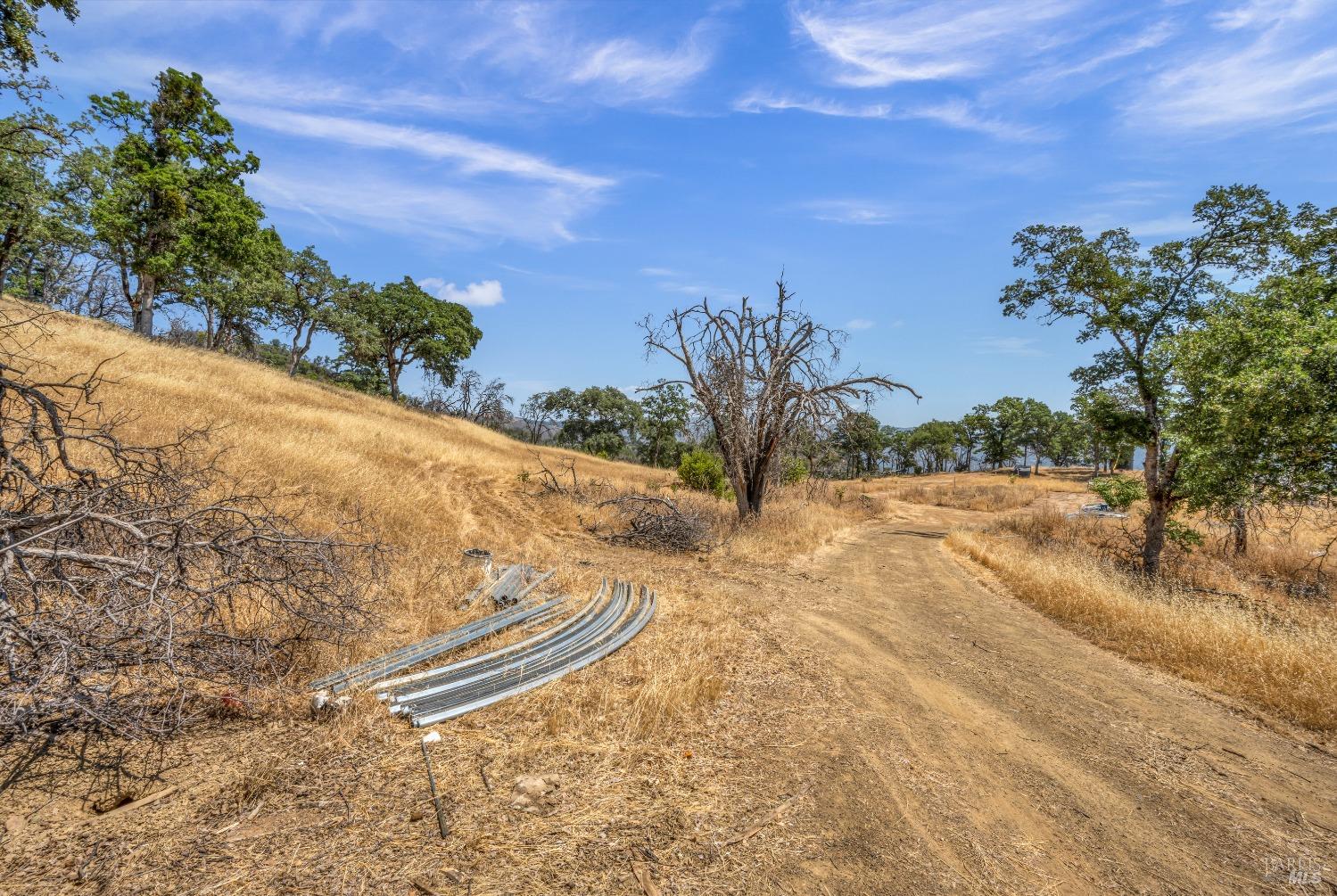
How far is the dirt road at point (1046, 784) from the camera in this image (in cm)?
300

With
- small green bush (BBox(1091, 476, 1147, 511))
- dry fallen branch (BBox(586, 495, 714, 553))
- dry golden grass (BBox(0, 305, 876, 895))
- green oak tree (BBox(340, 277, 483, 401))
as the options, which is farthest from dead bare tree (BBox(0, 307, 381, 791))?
green oak tree (BBox(340, 277, 483, 401))

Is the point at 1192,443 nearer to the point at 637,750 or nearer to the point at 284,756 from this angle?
the point at 637,750

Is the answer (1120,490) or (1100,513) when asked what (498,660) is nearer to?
(1120,490)

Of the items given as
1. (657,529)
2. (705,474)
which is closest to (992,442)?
(705,474)

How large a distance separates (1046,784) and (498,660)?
15.2 ft

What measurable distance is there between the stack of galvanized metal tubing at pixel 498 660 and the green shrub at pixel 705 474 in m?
12.5

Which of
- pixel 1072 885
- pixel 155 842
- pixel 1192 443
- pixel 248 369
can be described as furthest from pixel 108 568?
pixel 248 369

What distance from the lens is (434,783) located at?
323cm

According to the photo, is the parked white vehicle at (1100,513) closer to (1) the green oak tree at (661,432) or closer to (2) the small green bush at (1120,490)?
(2) the small green bush at (1120,490)

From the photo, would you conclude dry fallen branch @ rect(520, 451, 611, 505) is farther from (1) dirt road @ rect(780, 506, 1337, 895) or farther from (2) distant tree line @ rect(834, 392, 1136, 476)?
(2) distant tree line @ rect(834, 392, 1136, 476)

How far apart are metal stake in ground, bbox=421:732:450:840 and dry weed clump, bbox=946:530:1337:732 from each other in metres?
7.62

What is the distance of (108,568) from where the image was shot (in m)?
3.11

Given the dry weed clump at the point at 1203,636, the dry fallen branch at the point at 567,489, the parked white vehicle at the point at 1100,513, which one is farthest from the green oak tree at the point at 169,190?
the parked white vehicle at the point at 1100,513

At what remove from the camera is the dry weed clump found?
5352 millimetres
